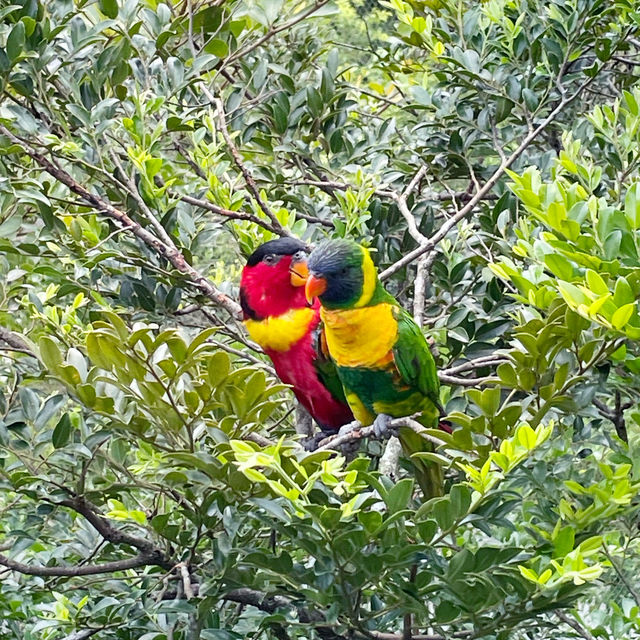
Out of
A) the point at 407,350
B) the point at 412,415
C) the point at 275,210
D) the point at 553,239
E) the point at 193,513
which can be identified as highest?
the point at 553,239

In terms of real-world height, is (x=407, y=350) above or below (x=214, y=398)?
below

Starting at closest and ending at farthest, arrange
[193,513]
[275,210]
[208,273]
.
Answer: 1. [193,513]
2. [275,210]
3. [208,273]

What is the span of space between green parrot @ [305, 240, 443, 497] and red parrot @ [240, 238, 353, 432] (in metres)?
0.13

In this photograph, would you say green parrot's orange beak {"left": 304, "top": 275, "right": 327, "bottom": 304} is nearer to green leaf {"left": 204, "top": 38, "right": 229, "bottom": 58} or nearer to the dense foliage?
the dense foliage

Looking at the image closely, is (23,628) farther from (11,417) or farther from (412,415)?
(412,415)

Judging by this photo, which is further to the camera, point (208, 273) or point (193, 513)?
point (208, 273)

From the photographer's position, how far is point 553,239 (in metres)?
1.02

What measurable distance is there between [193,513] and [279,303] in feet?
2.30

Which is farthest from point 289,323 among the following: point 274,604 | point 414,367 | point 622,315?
point 622,315

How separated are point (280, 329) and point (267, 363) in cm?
14

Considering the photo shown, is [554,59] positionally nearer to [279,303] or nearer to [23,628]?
[279,303]

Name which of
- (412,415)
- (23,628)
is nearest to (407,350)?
(412,415)

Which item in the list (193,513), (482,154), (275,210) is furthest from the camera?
(482,154)

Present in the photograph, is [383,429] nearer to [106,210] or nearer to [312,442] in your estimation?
[312,442]
